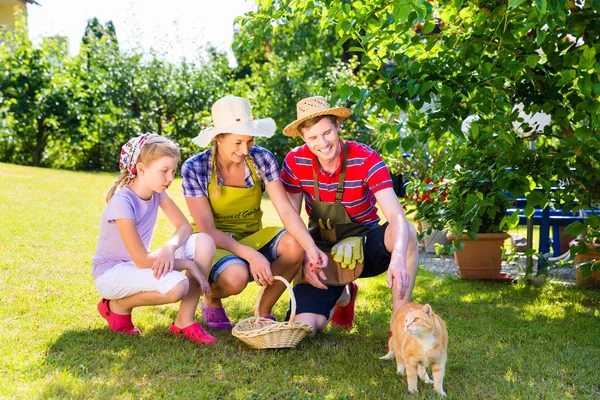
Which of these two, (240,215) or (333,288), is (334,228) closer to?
(333,288)

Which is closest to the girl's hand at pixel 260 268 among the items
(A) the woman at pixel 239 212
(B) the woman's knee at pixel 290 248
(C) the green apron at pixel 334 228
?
(A) the woman at pixel 239 212

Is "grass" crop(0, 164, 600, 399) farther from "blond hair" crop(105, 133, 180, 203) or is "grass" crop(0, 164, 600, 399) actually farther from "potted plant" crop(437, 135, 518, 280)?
"blond hair" crop(105, 133, 180, 203)

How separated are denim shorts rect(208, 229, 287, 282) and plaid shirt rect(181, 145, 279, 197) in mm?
336

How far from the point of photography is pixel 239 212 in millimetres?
3758

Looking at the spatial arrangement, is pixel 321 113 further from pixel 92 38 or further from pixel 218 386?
pixel 92 38

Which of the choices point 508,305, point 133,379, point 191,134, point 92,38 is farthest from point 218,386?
point 92,38

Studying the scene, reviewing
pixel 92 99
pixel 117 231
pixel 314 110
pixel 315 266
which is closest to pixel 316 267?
pixel 315 266

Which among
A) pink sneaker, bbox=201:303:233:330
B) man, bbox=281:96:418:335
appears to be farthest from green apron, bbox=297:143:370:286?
pink sneaker, bbox=201:303:233:330

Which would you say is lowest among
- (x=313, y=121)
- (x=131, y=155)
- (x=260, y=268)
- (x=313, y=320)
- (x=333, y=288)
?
(x=313, y=320)

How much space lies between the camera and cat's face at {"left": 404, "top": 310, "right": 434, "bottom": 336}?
2.66m

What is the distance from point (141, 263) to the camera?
11.0ft

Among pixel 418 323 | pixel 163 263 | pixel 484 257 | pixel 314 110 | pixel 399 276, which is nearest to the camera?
pixel 418 323

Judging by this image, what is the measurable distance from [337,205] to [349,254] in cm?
29

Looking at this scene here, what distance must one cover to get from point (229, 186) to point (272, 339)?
35.8 inches
